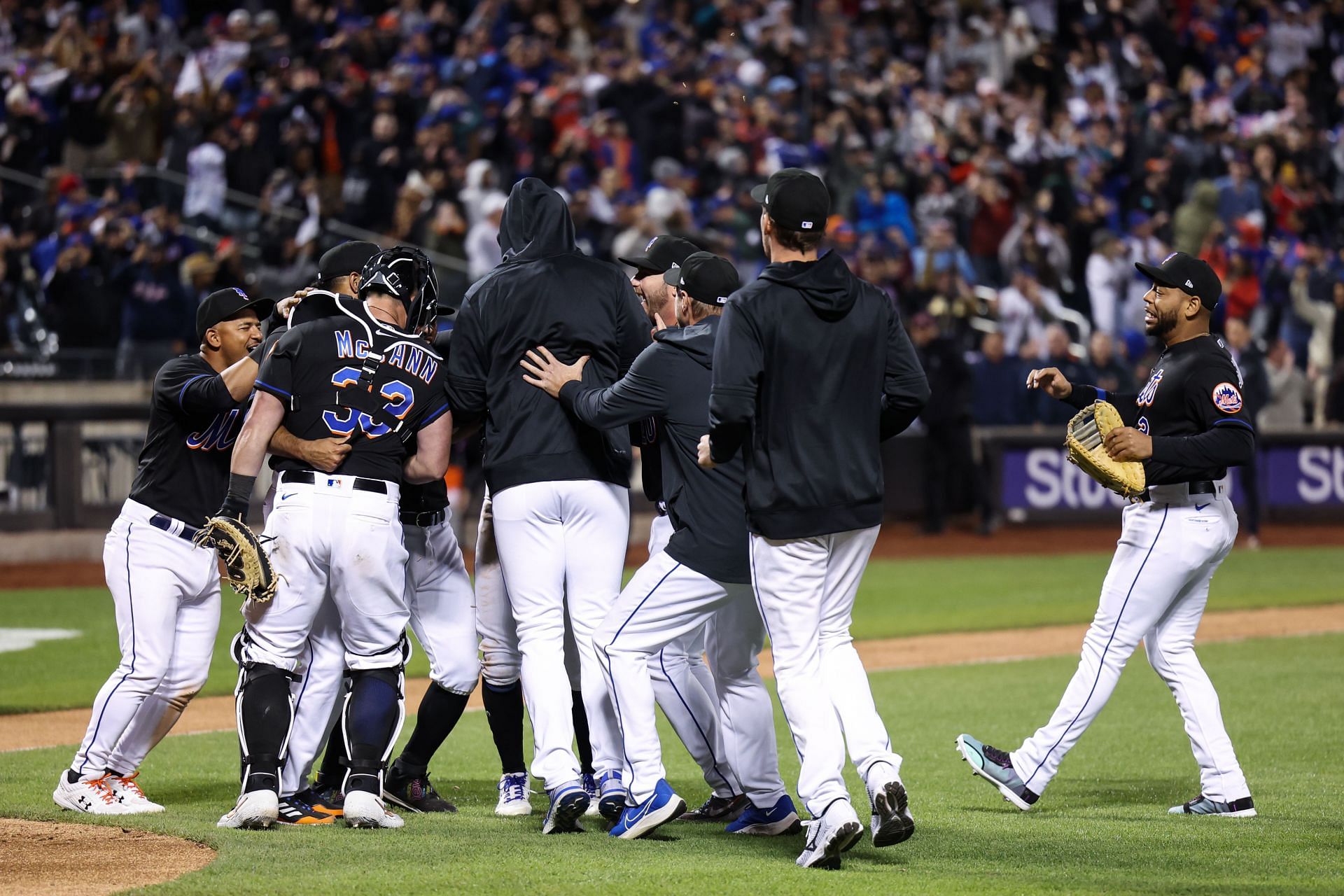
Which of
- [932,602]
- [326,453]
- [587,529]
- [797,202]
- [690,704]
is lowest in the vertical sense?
[932,602]

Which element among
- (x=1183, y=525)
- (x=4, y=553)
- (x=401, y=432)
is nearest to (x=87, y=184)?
(x=4, y=553)

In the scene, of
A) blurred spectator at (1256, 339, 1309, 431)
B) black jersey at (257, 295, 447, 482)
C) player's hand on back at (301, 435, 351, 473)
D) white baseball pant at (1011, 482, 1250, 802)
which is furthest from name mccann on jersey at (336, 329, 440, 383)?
blurred spectator at (1256, 339, 1309, 431)

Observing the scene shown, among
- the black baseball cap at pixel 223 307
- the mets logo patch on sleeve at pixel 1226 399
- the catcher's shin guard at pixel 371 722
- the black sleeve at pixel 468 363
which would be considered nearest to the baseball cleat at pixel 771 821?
the catcher's shin guard at pixel 371 722

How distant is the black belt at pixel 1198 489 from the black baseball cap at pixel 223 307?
11.4 feet

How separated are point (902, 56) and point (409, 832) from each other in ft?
67.4

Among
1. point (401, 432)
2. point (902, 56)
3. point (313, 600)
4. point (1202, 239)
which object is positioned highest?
point (902, 56)

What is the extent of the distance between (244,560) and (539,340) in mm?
1283

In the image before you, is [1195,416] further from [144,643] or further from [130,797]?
[130,797]

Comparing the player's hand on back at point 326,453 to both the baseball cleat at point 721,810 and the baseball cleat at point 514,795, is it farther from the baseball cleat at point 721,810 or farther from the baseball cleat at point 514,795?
the baseball cleat at point 721,810

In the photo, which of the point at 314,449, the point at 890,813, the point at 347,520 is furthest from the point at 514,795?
the point at 890,813

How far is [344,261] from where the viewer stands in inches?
243

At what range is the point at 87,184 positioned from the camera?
17.9 m

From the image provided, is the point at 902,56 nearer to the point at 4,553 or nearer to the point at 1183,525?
the point at 4,553

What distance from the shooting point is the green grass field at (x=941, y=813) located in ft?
16.1
